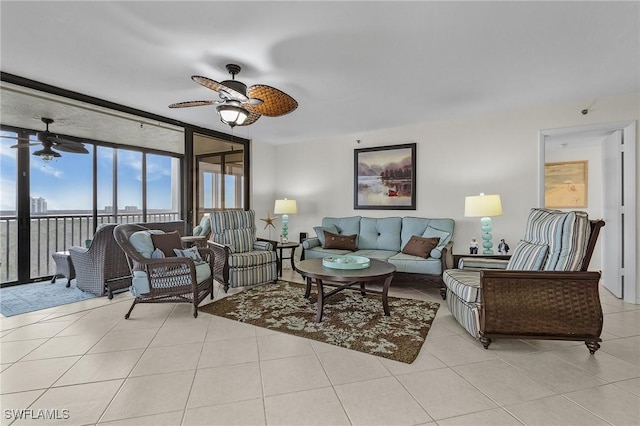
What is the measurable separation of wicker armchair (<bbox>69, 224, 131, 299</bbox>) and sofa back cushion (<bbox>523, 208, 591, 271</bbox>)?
4.51m

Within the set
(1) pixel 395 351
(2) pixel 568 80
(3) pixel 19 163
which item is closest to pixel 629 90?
(2) pixel 568 80

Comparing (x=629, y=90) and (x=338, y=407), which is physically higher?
(x=629, y=90)

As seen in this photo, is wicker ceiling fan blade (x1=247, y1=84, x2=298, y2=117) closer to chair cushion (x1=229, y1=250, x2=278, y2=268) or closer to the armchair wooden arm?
chair cushion (x1=229, y1=250, x2=278, y2=268)

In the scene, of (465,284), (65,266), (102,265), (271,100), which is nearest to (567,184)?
(465,284)

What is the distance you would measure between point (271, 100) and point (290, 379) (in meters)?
2.27

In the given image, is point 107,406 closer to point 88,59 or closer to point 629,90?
point 88,59

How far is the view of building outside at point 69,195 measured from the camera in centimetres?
429

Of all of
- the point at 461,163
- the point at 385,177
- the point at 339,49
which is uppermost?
the point at 339,49

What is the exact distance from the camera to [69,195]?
4.99 meters

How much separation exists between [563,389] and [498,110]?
11.7ft

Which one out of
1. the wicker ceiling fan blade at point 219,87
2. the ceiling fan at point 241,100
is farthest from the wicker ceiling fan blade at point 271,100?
the wicker ceiling fan blade at point 219,87

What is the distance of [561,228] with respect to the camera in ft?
7.93

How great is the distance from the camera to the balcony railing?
169 inches

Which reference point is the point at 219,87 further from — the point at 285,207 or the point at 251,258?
the point at 285,207
